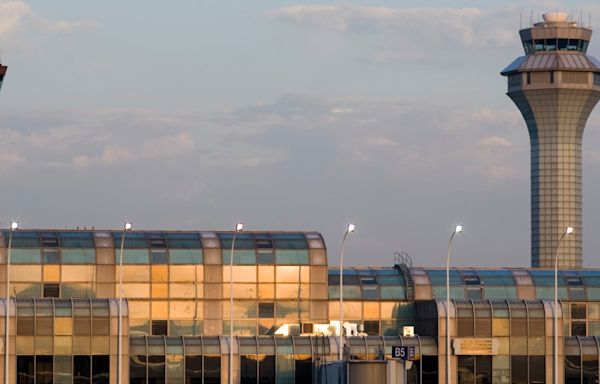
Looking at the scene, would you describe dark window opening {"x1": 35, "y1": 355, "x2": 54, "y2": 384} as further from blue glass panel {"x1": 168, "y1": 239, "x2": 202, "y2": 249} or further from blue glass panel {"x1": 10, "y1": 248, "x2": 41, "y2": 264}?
blue glass panel {"x1": 168, "y1": 239, "x2": 202, "y2": 249}

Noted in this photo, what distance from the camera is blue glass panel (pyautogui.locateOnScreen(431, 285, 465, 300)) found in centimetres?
15352

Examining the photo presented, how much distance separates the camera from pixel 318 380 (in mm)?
135125

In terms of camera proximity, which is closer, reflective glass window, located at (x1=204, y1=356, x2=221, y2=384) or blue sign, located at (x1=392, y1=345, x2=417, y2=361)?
reflective glass window, located at (x1=204, y1=356, x2=221, y2=384)

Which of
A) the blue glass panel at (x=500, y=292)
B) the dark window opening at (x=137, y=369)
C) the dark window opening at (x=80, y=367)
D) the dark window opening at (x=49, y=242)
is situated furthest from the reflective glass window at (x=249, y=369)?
the blue glass panel at (x=500, y=292)

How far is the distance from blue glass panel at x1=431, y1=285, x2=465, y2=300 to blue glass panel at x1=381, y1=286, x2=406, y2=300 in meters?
2.93

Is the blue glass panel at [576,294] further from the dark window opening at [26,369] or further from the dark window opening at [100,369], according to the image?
the dark window opening at [26,369]

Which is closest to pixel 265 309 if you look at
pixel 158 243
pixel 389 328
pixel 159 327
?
pixel 159 327

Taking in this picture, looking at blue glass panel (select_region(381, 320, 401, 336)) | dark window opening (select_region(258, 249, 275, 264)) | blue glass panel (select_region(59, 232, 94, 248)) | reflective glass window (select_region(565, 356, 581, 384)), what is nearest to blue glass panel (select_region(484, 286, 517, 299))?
blue glass panel (select_region(381, 320, 401, 336))

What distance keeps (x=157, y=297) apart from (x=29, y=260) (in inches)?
463

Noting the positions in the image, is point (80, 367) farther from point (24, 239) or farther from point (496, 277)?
point (496, 277)

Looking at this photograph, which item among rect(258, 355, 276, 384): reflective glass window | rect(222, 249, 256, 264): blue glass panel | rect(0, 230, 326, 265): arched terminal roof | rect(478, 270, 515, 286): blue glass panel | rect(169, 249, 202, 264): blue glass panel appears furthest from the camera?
rect(478, 270, 515, 286): blue glass panel

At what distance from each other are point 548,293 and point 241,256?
2969 cm

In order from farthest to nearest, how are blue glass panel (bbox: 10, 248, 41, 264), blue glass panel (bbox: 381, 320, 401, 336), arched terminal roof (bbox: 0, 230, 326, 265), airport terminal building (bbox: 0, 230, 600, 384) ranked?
blue glass panel (bbox: 381, 320, 401, 336) < arched terminal roof (bbox: 0, 230, 326, 265) < blue glass panel (bbox: 10, 248, 41, 264) < airport terminal building (bbox: 0, 230, 600, 384)

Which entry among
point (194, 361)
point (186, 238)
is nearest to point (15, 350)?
point (194, 361)
